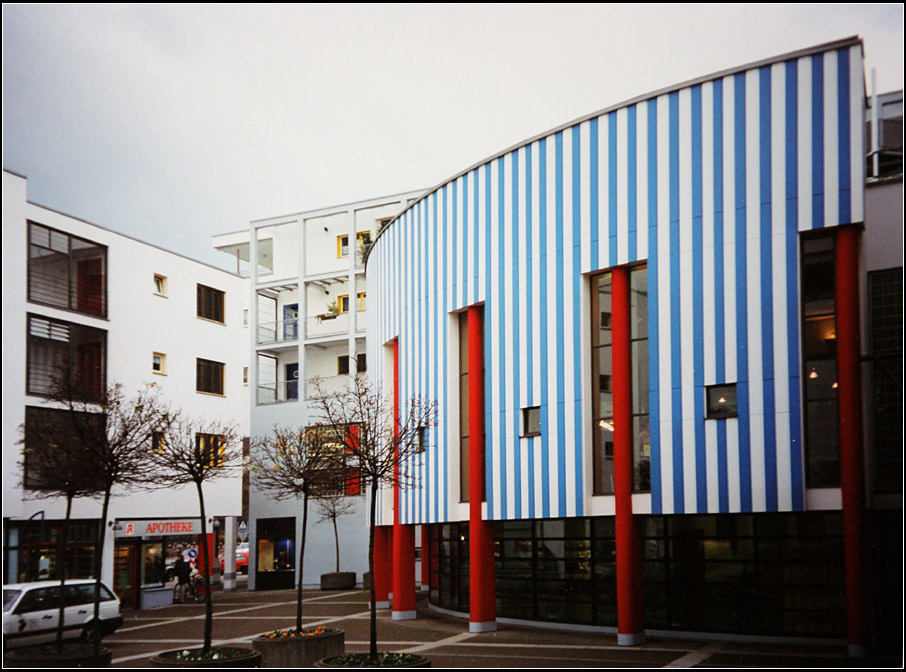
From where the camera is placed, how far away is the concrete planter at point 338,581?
36.0 meters

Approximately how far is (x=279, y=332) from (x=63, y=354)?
1472 cm

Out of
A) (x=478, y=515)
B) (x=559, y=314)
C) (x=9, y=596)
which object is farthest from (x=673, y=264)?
(x=9, y=596)

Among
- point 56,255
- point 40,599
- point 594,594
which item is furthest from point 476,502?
point 56,255

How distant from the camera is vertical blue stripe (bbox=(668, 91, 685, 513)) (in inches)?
690

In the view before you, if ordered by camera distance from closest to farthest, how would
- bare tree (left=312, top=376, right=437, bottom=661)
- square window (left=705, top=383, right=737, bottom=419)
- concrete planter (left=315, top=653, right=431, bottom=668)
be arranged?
concrete planter (left=315, top=653, right=431, bottom=668) → bare tree (left=312, top=376, right=437, bottom=661) → square window (left=705, top=383, right=737, bottom=419)

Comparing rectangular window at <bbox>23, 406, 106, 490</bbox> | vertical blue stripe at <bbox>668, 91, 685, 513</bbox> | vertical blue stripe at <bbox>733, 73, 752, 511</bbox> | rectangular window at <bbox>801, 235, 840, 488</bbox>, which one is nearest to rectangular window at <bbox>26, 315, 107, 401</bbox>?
rectangular window at <bbox>23, 406, 106, 490</bbox>

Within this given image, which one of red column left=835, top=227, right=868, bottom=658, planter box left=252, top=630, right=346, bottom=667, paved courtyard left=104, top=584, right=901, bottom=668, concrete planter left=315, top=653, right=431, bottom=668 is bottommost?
paved courtyard left=104, top=584, right=901, bottom=668

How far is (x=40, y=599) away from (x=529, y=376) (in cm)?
1180

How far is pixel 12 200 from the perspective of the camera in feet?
86.7

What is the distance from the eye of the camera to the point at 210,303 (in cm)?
3597

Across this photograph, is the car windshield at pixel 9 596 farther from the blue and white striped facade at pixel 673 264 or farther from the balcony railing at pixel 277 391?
the balcony railing at pixel 277 391

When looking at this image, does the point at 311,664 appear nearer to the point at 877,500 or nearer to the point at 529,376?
the point at 529,376

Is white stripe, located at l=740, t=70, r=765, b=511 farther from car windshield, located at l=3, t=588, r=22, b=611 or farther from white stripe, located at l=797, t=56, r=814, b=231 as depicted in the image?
car windshield, located at l=3, t=588, r=22, b=611

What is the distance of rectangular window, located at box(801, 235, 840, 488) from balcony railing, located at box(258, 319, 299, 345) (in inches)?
1091
